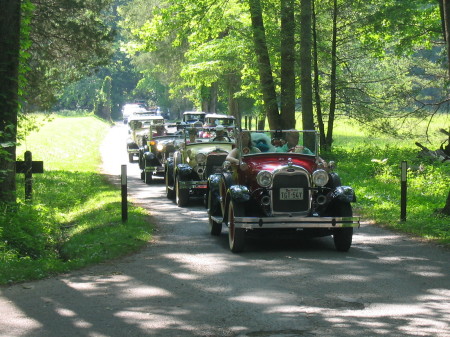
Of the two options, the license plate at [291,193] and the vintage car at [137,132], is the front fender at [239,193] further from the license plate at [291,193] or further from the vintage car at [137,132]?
the vintage car at [137,132]

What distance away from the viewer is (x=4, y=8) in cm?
1280

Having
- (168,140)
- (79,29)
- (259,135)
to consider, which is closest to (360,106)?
(168,140)

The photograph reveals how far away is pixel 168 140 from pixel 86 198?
19.9ft

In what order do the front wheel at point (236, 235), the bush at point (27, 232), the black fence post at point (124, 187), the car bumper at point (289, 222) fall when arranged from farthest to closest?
1. the black fence post at point (124, 187)
2. the bush at point (27, 232)
3. the front wheel at point (236, 235)
4. the car bumper at point (289, 222)

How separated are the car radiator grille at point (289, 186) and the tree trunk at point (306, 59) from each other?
13137 mm

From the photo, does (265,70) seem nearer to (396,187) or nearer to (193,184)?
(396,187)

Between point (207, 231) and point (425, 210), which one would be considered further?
point (425, 210)

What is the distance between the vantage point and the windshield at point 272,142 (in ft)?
42.6

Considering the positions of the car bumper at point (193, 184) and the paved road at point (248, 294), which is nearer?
the paved road at point (248, 294)

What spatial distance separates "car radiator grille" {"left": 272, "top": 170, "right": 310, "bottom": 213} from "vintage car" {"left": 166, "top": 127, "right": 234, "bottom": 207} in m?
6.18

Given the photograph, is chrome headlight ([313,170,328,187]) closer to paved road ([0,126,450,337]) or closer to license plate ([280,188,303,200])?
license plate ([280,188,303,200])

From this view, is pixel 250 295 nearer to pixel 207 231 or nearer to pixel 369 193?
pixel 207 231

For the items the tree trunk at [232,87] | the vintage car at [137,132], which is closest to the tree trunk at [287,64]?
the vintage car at [137,132]

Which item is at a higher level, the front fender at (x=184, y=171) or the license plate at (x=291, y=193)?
the front fender at (x=184, y=171)
